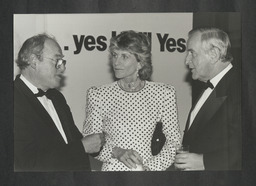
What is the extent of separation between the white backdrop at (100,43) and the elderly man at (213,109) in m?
0.09

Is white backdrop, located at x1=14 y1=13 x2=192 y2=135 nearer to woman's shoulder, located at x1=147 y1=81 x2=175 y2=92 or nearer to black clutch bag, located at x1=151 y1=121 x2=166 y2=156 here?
woman's shoulder, located at x1=147 y1=81 x2=175 y2=92

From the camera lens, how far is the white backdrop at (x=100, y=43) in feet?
12.0

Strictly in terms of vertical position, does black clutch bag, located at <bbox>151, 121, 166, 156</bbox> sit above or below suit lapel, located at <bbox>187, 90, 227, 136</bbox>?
below

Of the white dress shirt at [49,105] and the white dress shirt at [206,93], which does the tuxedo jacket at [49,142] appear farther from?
the white dress shirt at [206,93]

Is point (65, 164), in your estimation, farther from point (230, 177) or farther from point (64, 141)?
point (230, 177)

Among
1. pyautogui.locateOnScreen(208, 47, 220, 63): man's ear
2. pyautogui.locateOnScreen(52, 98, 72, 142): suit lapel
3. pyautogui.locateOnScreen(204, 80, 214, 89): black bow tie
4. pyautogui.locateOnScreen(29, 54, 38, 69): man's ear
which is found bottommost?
pyautogui.locateOnScreen(52, 98, 72, 142): suit lapel

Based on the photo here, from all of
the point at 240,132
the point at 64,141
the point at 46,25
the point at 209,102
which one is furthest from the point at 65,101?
the point at 240,132

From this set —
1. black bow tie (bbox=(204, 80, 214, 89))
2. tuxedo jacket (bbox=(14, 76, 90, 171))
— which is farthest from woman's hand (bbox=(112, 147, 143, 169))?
black bow tie (bbox=(204, 80, 214, 89))

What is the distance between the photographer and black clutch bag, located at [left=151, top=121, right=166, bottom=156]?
12.0 ft

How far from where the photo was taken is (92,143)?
3.66 m

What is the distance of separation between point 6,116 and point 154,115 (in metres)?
1.13

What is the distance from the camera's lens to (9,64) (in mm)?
3734

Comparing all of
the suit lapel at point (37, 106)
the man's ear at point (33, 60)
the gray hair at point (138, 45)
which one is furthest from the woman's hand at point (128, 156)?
the man's ear at point (33, 60)

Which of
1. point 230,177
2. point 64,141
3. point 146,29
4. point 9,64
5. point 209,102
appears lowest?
point 230,177
